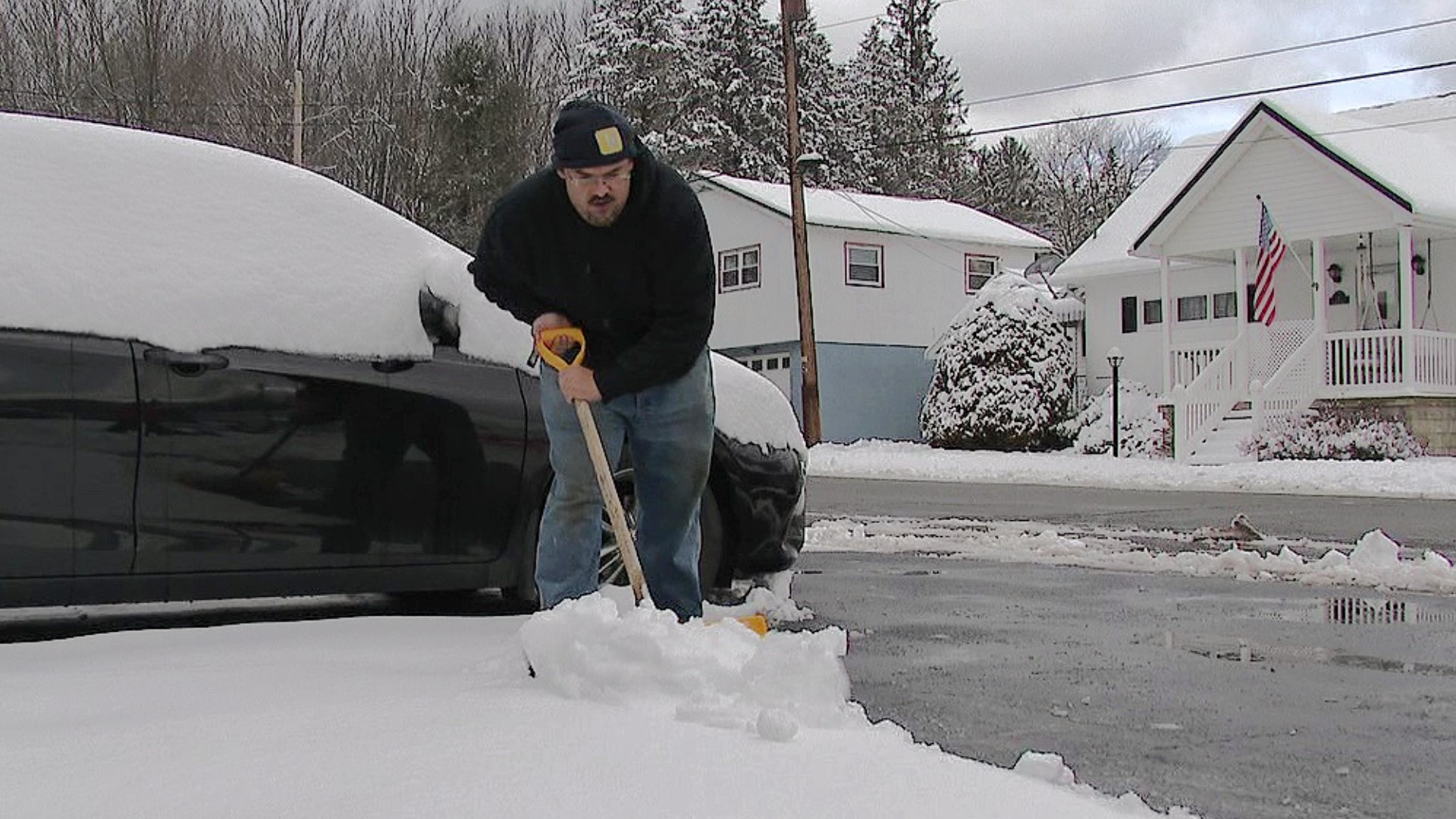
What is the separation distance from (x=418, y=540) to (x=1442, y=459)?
18.8 metres

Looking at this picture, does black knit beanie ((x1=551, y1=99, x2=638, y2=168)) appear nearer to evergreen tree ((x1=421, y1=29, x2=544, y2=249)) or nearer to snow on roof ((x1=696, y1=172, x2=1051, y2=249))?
snow on roof ((x1=696, y1=172, x2=1051, y2=249))

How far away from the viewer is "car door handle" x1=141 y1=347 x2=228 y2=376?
14.4 ft

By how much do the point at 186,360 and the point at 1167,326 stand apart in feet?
73.0

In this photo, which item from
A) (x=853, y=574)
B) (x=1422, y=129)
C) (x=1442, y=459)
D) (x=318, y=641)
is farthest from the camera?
(x=1422, y=129)

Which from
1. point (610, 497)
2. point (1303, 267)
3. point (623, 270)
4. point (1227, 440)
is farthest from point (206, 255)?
point (1303, 267)

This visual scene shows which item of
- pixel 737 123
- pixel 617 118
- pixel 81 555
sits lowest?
pixel 81 555

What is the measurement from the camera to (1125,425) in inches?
1010

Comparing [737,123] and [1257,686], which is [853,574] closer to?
[1257,686]

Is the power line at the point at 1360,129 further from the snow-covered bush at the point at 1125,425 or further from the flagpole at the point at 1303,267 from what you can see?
the snow-covered bush at the point at 1125,425

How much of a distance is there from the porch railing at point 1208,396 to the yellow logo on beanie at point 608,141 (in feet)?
64.7

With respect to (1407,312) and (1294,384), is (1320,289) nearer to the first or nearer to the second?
(1407,312)

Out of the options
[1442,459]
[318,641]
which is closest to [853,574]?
[318,641]

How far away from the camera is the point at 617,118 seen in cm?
368

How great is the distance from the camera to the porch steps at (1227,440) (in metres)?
21.5
